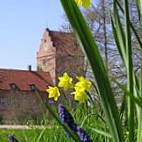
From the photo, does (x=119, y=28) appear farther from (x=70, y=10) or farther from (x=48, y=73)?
(x=48, y=73)

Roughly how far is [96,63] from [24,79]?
1645 inches

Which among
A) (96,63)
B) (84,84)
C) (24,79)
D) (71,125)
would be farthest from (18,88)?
(96,63)

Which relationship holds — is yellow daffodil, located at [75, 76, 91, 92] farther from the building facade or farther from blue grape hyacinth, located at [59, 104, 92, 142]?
the building facade

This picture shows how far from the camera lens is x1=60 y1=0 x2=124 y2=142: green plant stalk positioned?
2.60 feet

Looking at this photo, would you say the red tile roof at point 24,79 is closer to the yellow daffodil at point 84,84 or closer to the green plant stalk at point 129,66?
the yellow daffodil at point 84,84

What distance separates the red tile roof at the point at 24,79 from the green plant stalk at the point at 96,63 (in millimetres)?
40635

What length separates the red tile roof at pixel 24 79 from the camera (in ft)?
137

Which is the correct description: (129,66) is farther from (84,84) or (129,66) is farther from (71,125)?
(84,84)

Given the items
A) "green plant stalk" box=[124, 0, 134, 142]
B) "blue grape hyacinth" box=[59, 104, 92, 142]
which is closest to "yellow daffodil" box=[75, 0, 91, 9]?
"green plant stalk" box=[124, 0, 134, 142]

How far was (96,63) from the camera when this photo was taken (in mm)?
818

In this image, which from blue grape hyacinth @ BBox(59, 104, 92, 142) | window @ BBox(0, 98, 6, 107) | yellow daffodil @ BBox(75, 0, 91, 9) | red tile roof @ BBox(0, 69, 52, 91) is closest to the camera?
yellow daffodil @ BBox(75, 0, 91, 9)

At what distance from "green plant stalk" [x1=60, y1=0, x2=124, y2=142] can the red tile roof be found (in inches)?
1600

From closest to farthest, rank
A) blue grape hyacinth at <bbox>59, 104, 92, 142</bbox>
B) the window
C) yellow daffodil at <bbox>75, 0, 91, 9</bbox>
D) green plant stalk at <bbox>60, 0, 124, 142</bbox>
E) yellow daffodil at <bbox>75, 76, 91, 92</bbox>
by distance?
1. green plant stalk at <bbox>60, 0, 124, 142</bbox>
2. yellow daffodil at <bbox>75, 0, 91, 9</bbox>
3. blue grape hyacinth at <bbox>59, 104, 92, 142</bbox>
4. yellow daffodil at <bbox>75, 76, 91, 92</bbox>
5. the window

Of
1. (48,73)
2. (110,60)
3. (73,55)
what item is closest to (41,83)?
(48,73)
